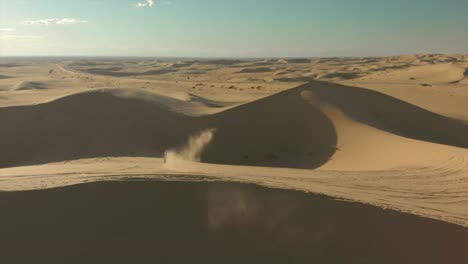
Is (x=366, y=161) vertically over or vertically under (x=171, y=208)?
under

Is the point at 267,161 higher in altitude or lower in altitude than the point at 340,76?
lower

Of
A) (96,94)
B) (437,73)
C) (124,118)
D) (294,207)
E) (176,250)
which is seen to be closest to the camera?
(176,250)

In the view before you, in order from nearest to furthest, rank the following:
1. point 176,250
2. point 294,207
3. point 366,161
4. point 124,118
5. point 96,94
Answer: point 176,250, point 294,207, point 366,161, point 124,118, point 96,94

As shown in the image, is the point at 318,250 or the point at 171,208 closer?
the point at 318,250

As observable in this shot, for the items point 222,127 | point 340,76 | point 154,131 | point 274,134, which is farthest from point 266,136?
point 340,76

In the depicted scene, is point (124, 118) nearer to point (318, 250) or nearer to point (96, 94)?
point (96, 94)

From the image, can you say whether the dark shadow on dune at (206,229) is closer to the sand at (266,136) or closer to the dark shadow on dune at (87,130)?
the sand at (266,136)

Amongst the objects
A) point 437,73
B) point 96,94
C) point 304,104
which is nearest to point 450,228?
point 304,104

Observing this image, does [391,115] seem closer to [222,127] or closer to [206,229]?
[222,127]

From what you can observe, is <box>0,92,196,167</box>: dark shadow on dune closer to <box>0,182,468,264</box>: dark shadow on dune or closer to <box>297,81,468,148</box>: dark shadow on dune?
<box>297,81,468,148</box>: dark shadow on dune
